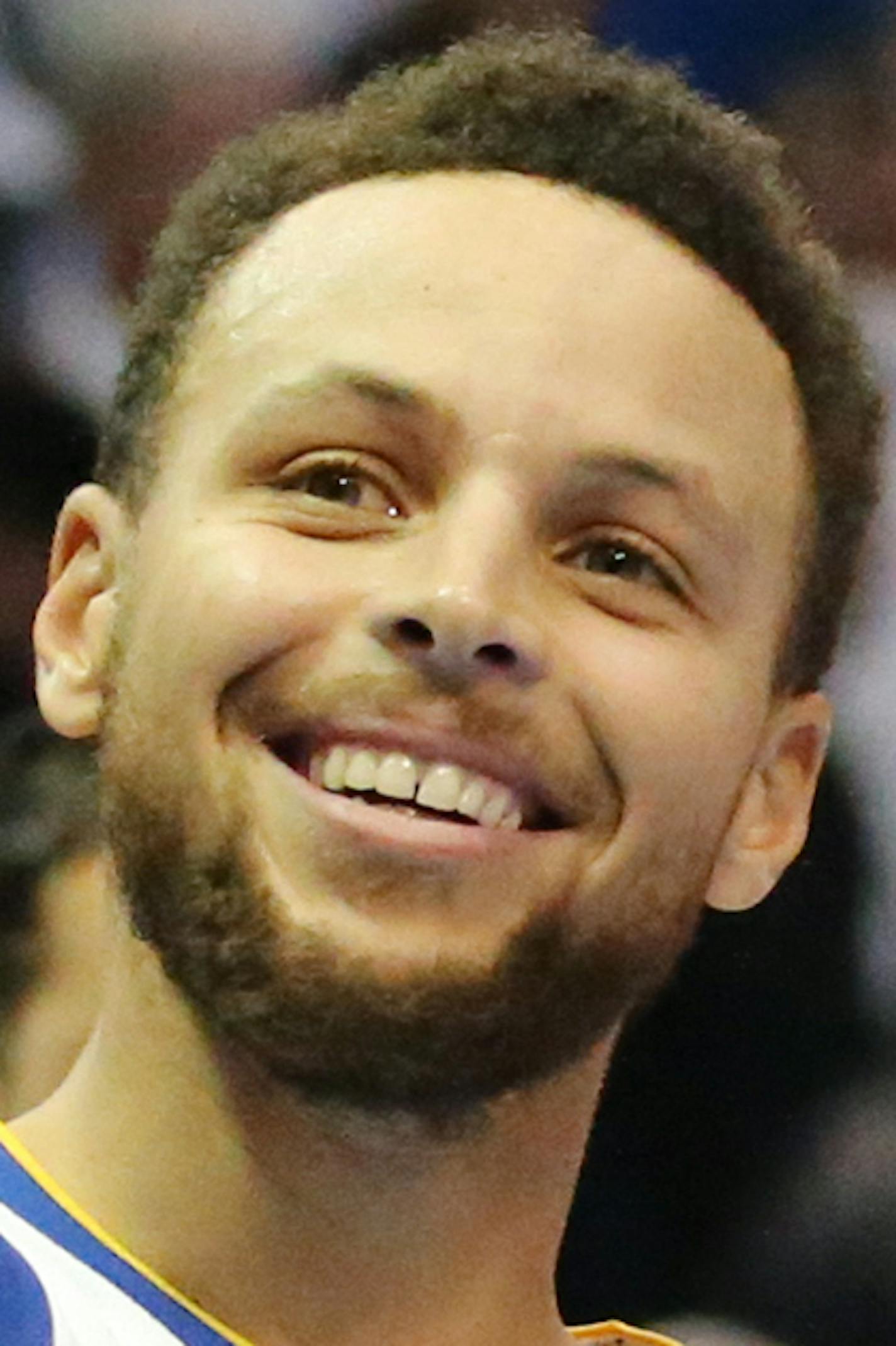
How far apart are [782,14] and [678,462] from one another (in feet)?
1.33

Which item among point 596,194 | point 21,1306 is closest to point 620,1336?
point 21,1306

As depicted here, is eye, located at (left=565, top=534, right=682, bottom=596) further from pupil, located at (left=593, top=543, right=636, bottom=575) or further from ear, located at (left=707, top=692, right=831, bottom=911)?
ear, located at (left=707, top=692, right=831, bottom=911)

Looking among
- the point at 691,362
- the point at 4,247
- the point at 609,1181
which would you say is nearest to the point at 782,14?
the point at 691,362

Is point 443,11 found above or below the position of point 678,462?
above

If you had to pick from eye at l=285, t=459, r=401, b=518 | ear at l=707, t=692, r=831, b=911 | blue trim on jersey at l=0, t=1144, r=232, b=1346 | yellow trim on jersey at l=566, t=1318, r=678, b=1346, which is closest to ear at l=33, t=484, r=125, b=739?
eye at l=285, t=459, r=401, b=518

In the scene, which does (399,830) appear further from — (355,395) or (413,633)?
(355,395)

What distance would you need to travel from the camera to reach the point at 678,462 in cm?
88

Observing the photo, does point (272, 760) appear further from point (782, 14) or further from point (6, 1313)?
point (782, 14)

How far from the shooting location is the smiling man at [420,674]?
2.62ft

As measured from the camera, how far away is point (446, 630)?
0.78 metres

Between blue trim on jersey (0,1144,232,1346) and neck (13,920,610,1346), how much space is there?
0.02 metres

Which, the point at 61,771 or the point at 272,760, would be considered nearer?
the point at 272,760

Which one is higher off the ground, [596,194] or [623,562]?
[596,194]

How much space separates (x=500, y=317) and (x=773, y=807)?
32cm
